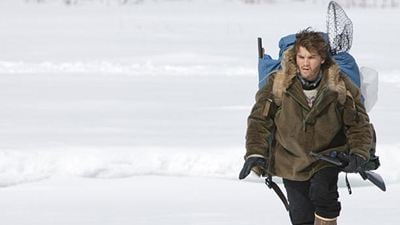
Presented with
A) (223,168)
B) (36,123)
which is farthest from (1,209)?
(36,123)

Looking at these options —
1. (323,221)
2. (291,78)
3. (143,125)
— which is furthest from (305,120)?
(143,125)

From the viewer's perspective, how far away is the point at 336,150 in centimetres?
377

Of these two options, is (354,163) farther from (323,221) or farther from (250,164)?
(250,164)

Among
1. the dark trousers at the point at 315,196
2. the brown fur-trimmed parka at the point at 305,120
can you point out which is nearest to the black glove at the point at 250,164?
the brown fur-trimmed parka at the point at 305,120

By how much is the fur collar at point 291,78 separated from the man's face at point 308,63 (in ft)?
0.09

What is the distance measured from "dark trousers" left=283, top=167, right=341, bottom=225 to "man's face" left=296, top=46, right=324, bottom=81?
0.39 m

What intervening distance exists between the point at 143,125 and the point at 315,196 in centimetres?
485

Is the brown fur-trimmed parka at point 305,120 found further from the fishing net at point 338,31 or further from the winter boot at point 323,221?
the fishing net at point 338,31

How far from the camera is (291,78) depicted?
3746 millimetres

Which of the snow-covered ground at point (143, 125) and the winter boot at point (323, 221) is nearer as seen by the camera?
the winter boot at point (323, 221)

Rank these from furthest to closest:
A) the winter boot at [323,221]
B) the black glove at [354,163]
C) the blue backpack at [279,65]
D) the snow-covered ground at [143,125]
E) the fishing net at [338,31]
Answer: the snow-covered ground at [143,125] → the fishing net at [338,31] → the blue backpack at [279,65] → the winter boot at [323,221] → the black glove at [354,163]

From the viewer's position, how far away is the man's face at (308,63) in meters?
3.74

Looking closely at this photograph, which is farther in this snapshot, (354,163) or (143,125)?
(143,125)

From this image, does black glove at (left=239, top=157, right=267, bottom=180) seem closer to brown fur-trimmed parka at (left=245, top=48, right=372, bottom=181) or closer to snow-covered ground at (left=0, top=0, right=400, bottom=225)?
brown fur-trimmed parka at (left=245, top=48, right=372, bottom=181)
